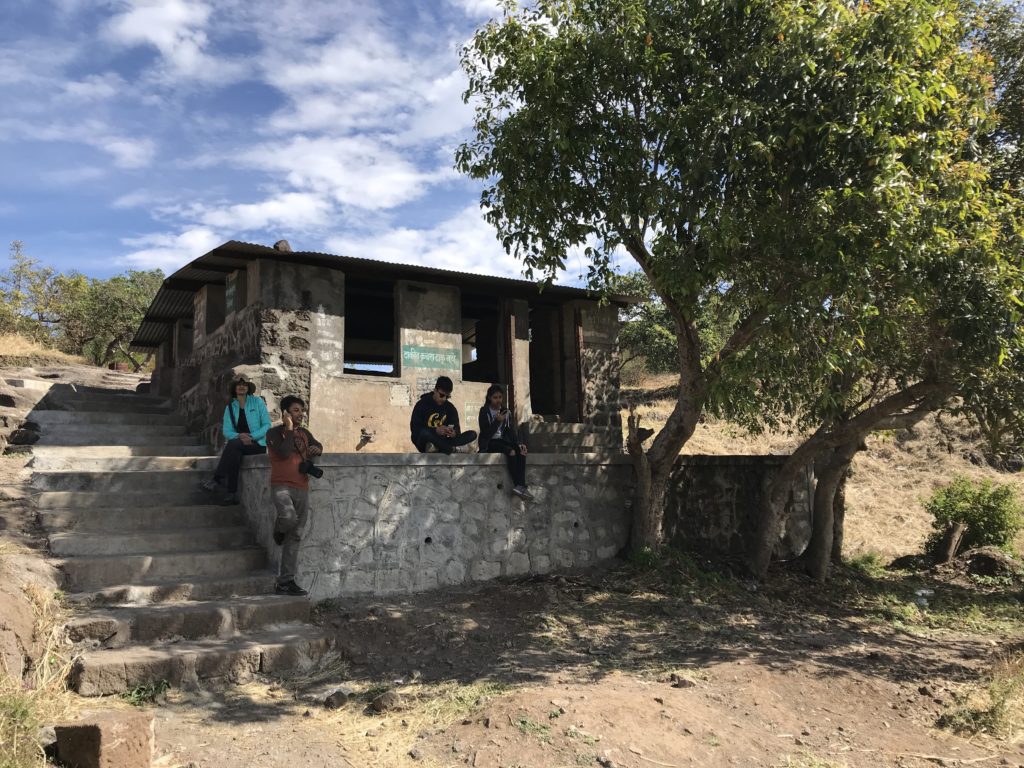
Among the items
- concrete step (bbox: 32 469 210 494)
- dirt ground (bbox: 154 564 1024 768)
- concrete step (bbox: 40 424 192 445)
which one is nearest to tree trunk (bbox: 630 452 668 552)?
dirt ground (bbox: 154 564 1024 768)

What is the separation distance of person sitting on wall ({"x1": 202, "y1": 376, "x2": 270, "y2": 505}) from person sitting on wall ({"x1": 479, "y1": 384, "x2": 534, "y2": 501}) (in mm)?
2335

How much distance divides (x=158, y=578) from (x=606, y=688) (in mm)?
3742

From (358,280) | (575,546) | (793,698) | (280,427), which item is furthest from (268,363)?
(793,698)

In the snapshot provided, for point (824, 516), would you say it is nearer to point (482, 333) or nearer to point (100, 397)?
point (482, 333)

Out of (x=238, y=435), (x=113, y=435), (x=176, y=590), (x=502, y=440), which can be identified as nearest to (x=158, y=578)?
(x=176, y=590)

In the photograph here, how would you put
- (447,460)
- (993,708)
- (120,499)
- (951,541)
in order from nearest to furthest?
(993,708) < (120,499) < (447,460) < (951,541)

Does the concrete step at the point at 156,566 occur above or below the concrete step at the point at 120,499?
below

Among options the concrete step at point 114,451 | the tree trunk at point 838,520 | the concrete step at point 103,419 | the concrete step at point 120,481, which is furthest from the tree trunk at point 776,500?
the concrete step at point 103,419

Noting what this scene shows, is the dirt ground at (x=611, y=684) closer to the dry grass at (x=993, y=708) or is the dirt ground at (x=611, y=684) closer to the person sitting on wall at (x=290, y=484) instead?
the dry grass at (x=993, y=708)

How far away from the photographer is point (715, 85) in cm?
691

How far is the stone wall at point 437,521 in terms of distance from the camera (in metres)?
6.69

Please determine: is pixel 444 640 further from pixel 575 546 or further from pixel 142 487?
pixel 142 487

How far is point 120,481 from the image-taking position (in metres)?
7.64

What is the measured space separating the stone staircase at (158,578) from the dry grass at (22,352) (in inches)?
545
